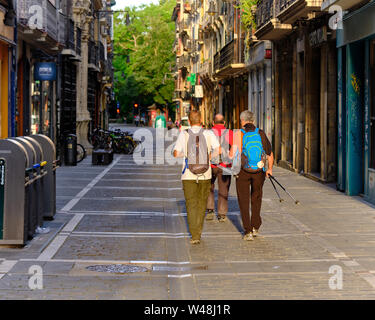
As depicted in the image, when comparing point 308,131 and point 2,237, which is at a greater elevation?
point 308,131

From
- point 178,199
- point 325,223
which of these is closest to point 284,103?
point 178,199

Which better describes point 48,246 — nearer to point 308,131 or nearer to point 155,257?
point 155,257

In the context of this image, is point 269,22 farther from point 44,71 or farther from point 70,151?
point 70,151

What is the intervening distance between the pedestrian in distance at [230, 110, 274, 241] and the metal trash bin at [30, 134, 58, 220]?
10.1ft

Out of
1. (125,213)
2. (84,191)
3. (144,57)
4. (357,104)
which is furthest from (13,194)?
(144,57)

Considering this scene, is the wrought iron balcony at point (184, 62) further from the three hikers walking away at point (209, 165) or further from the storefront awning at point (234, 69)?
the three hikers walking away at point (209, 165)

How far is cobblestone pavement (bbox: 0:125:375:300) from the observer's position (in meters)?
7.75

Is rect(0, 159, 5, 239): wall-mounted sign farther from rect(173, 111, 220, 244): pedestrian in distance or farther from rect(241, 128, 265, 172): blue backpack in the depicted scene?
rect(241, 128, 265, 172): blue backpack

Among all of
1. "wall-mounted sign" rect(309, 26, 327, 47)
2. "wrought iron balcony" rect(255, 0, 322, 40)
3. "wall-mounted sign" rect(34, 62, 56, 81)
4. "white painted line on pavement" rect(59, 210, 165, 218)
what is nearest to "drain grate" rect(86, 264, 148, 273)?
"white painted line on pavement" rect(59, 210, 165, 218)

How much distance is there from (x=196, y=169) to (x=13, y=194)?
7.98 feet

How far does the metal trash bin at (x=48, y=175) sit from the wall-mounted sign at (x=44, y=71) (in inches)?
549

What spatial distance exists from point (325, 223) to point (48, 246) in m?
4.62
